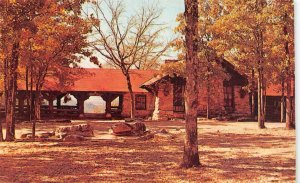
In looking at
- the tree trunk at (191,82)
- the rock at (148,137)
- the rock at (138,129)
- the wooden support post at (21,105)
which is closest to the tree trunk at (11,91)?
the rock at (148,137)

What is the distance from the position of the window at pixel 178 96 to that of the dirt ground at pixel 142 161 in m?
17.2

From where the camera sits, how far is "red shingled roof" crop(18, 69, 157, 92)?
3405cm

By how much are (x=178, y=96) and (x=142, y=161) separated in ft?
75.3

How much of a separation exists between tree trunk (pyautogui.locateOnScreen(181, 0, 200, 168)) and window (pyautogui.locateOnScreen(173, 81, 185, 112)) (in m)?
23.7

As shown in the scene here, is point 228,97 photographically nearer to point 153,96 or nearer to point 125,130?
point 153,96

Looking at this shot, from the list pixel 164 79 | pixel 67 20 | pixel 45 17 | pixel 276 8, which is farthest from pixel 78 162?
pixel 164 79

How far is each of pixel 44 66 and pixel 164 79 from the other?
16938mm

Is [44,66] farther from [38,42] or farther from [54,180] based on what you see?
[54,180]

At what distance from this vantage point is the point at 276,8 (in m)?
21.0

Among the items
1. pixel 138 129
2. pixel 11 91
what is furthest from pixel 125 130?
pixel 11 91

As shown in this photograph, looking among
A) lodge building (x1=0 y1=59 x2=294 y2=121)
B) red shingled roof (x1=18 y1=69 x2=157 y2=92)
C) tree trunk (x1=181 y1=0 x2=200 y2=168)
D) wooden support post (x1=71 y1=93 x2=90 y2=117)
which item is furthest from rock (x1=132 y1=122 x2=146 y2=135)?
wooden support post (x1=71 y1=93 x2=90 y2=117)

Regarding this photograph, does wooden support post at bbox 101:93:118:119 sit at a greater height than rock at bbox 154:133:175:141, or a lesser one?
greater

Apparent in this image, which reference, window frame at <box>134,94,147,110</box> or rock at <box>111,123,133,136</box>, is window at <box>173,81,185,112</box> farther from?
rock at <box>111,123,133,136</box>

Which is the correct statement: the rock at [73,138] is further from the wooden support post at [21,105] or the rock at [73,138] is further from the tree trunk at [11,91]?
the wooden support post at [21,105]
